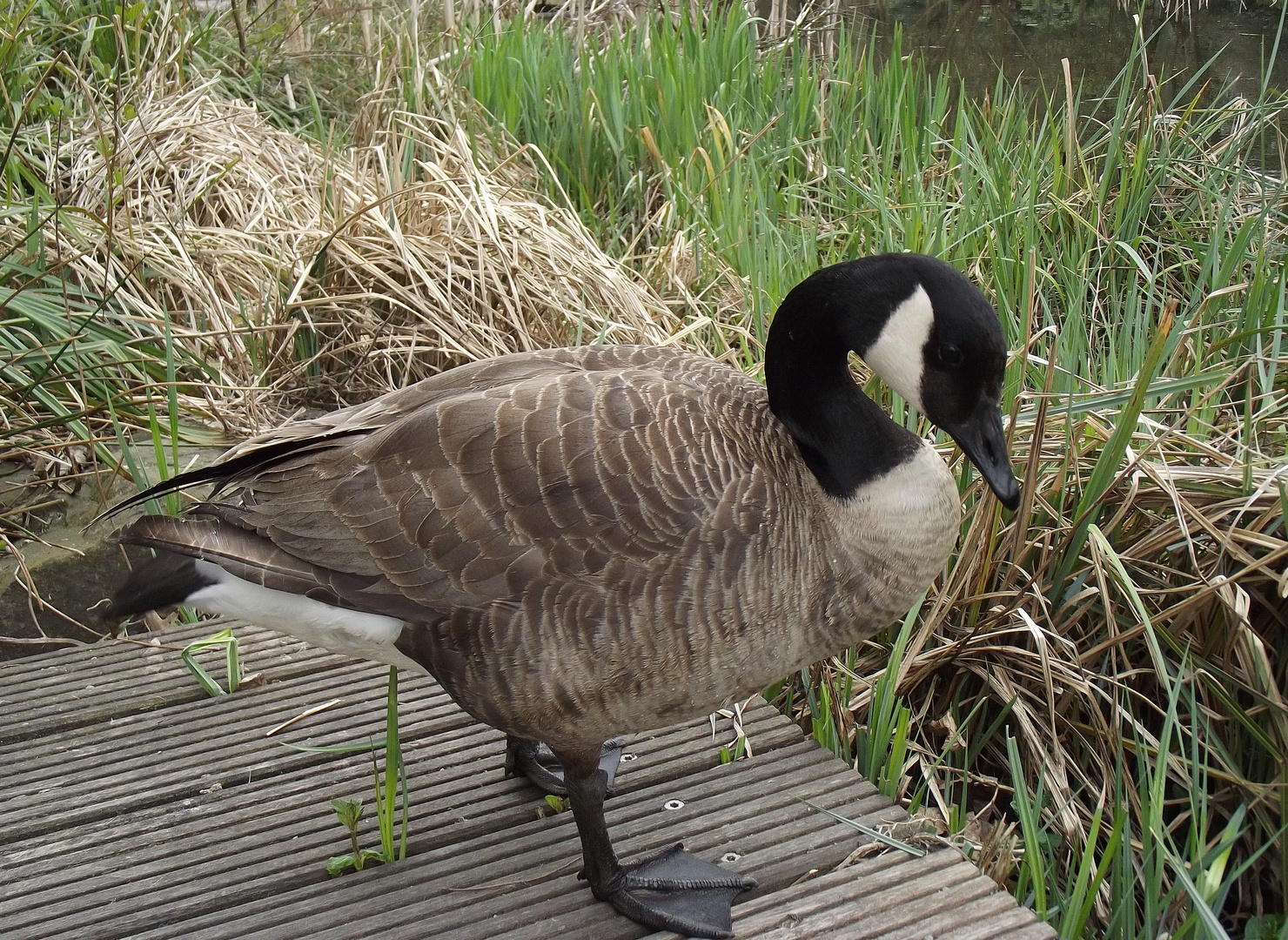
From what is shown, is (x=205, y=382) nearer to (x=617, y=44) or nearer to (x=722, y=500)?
(x=722, y=500)

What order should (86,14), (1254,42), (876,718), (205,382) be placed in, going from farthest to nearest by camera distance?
(1254,42) → (86,14) → (205,382) → (876,718)

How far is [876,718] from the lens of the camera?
2652 millimetres

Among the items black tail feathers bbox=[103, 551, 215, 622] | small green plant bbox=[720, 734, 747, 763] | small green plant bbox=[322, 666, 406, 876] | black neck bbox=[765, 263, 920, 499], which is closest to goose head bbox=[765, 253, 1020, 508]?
black neck bbox=[765, 263, 920, 499]

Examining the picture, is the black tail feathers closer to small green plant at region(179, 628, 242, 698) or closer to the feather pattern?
the feather pattern

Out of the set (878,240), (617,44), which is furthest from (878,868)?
(617,44)

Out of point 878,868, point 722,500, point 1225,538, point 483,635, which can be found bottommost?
point 878,868

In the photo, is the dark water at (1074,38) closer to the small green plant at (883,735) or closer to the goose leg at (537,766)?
the small green plant at (883,735)

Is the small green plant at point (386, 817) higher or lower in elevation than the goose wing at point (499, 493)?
lower

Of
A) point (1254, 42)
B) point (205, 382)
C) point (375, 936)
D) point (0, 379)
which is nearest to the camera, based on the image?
point (375, 936)

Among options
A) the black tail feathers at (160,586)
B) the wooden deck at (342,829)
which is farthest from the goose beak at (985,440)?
the black tail feathers at (160,586)

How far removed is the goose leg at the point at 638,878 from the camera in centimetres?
215

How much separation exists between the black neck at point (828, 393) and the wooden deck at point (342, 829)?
2.46 ft

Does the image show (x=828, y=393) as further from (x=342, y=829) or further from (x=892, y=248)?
(x=892, y=248)

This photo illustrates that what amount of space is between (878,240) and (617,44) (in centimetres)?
236
